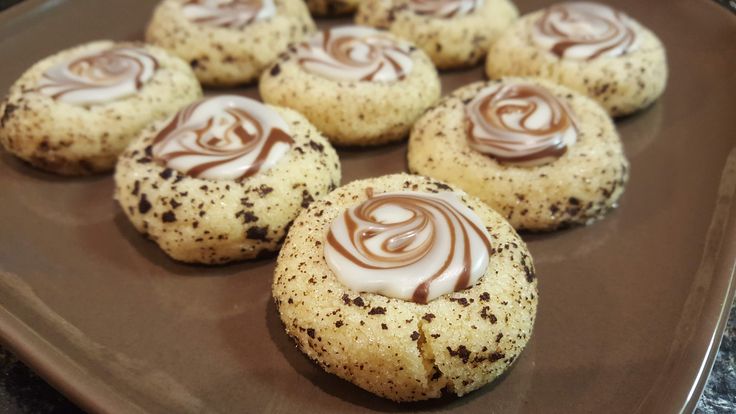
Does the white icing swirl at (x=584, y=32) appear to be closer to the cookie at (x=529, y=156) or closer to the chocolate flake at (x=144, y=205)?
the cookie at (x=529, y=156)

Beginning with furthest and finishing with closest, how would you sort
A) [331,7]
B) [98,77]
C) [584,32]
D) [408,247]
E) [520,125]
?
1. [331,7]
2. [584,32]
3. [98,77]
4. [520,125]
5. [408,247]

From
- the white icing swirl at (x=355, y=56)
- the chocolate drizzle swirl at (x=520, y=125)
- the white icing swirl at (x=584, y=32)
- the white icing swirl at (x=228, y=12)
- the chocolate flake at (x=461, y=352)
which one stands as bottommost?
the chocolate flake at (x=461, y=352)

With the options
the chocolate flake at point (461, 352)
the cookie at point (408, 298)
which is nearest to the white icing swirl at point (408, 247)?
the cookie at point (408, 298)

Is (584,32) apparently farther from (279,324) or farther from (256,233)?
(279,324)

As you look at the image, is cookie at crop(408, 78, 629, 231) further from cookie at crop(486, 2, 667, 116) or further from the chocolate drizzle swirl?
cookie at crop(486, 2, 667, 116)

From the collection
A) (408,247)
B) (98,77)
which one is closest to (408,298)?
(408,247)

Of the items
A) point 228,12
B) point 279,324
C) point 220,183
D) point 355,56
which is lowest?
point 279,324
